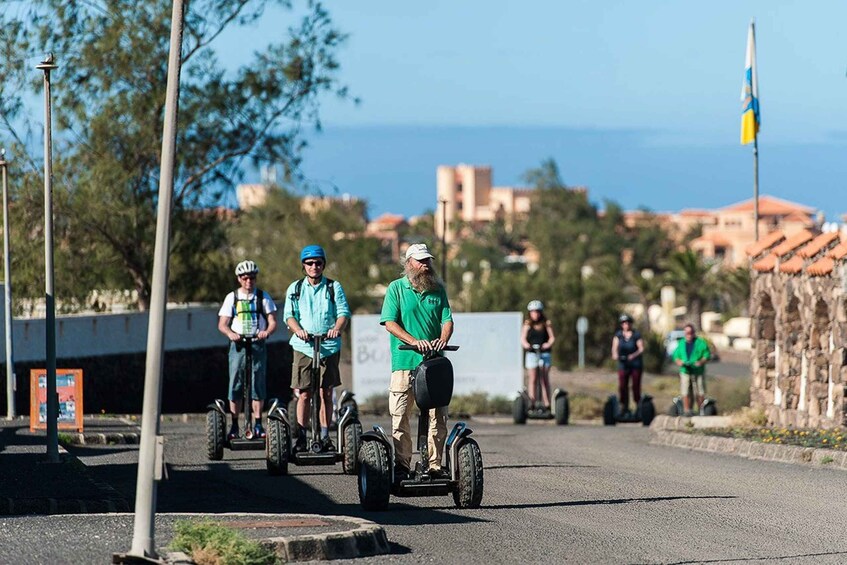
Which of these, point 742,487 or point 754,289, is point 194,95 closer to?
point 754,289

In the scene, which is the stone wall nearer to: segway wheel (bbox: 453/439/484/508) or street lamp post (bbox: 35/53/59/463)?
street lamp post (bbox: 35/53/59/463)

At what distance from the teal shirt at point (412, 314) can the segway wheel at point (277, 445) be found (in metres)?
2.89

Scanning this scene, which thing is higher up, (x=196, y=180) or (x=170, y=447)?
(x=196, y=180)

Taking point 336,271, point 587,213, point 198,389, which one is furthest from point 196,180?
point 587,213

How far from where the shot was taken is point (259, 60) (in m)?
42.4

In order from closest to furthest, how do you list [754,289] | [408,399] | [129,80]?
1. [408,399]
2. [754,289]
3. [129,80]

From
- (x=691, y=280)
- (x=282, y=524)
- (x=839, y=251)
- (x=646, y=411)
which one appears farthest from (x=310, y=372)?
(x=691, y=280)

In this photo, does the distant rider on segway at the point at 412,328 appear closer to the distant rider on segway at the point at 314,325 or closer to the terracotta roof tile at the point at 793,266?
the distant rider on segway at the point at 314,325

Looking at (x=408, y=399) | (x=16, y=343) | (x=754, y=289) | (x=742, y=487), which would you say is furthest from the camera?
(x=16, y=343)

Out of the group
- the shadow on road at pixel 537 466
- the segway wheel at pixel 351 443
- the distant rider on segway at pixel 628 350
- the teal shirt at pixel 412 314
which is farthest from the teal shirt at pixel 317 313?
the distant rider on segway at pixel 628 350

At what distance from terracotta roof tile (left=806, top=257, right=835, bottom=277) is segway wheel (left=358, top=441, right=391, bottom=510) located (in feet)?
43.6

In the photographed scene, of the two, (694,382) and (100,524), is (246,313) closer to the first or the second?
(100,524)

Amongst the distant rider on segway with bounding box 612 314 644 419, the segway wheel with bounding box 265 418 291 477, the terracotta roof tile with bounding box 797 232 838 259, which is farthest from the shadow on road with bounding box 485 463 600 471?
the distant rider on segway with bounding box 612 314 644 419

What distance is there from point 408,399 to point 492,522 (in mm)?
1325
